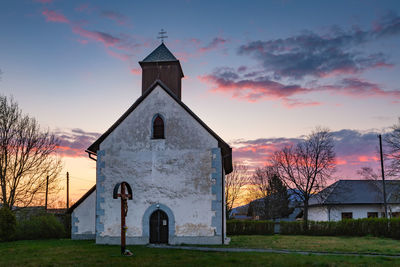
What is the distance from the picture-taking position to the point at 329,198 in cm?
4497

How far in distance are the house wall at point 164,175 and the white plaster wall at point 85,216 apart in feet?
15.4

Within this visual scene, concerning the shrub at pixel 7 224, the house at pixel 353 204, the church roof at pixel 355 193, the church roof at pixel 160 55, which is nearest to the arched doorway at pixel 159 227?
the church roof at pixel 160 55

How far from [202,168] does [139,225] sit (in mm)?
4371

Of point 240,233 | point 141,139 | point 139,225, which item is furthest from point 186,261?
point 240,233

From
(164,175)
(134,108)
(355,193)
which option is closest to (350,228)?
(355,193)

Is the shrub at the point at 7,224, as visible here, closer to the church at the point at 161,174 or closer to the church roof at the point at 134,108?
the church roof at the point at 134,108

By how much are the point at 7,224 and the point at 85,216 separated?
5.04 metres

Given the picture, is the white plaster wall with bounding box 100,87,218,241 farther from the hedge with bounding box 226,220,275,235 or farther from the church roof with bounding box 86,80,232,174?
the hedge with bounding box 226,220,275,235

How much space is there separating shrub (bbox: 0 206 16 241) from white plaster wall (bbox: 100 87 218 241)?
8555 millimetres

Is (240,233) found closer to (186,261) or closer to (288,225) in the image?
(288,225)

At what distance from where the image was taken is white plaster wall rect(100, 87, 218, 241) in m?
20.5

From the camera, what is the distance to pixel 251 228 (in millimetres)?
36250

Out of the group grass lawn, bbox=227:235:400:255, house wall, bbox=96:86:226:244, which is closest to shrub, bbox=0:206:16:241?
house wall, bbox=96:86:226:244

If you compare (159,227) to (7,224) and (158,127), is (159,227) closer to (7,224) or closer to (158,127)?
(158,127)
